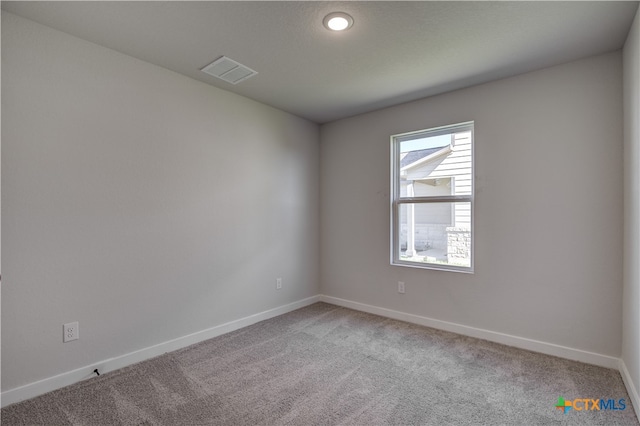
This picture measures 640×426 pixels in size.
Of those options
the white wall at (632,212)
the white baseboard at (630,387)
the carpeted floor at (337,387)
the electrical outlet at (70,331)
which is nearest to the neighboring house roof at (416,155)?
the white wall at (632,212)

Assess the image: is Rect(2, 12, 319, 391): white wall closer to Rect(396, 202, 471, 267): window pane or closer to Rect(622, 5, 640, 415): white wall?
Rect(396, 202, 471, 267): window pane

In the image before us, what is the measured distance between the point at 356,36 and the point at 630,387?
9.49ft

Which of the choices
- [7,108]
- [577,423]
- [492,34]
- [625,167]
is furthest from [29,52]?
[625,167]

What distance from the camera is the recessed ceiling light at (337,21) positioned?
1929 mm

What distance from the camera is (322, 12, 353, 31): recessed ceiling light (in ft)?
6.33

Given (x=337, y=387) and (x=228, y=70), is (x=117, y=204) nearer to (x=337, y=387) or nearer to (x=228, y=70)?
(x=228, y=70)

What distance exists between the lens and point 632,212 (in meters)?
2.04

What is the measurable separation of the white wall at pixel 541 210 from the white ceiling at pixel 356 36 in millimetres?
263

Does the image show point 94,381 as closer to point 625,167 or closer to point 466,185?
point 466,185

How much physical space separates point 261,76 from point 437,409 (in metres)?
2.82

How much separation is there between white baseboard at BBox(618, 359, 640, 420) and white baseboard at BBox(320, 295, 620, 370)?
3.6 inches

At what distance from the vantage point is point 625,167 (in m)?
2.24
